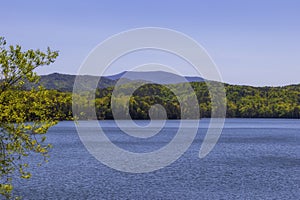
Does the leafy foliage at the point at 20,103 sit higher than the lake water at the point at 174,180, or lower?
higher

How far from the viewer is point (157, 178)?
47.4 metres

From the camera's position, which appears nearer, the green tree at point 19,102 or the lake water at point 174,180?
the green tree at point 19,102

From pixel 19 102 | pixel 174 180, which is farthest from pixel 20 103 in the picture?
pixel 174 180

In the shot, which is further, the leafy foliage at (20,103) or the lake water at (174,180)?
the lake water at (174,180)

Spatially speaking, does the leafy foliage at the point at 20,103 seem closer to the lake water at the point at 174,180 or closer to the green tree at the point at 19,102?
the green tree at the point at 19,102

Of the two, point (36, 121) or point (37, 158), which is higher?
point (36, 121)

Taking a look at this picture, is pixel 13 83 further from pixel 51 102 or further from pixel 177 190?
pixel 177 190

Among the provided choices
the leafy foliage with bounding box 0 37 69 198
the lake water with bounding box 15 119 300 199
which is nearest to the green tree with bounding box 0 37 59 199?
the leafy foliage with bounding box 0 37 69 198

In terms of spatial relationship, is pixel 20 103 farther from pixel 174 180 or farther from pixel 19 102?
pixel 174 180

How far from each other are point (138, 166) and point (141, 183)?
13.7 metres

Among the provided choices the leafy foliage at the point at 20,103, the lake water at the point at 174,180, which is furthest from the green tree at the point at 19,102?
the lake water at the point at 174,180

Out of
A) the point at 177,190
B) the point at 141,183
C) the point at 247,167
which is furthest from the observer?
the point at 247,167

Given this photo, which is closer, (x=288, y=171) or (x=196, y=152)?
(x=288, y=171)

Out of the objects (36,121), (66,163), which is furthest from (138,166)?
(36,121)
